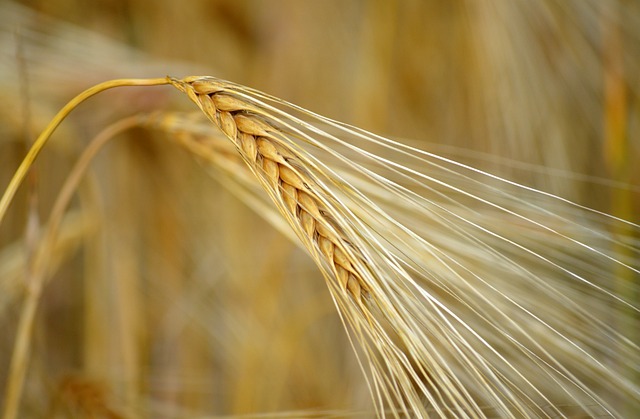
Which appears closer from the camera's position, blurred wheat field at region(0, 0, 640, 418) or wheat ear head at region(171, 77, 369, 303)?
wheat ear head at region(171, 77, 369, 303)

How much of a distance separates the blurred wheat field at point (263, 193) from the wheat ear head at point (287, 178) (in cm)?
12

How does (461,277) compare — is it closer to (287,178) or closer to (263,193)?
(287,178)

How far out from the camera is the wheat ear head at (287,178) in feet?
1.13

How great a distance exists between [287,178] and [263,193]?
0.81 ft

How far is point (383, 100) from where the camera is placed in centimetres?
99

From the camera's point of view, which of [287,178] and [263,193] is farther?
[263,193]

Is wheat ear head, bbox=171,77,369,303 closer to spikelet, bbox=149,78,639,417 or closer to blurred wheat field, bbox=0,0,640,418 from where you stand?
spikelet, bbox=149,78,639,417

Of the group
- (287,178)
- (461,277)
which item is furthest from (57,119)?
(461,277)

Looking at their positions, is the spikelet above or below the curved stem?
below

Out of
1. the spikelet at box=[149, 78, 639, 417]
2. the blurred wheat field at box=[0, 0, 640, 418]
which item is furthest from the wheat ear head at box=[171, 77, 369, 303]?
the blurred wheat field at box=[0, 0, 640, 418]

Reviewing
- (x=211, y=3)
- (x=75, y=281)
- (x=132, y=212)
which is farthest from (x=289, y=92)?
(x=75, y=281)

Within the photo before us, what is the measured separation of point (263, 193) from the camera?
0.59 meters

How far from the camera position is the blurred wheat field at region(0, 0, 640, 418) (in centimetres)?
58

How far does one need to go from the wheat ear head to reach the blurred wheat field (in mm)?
122
